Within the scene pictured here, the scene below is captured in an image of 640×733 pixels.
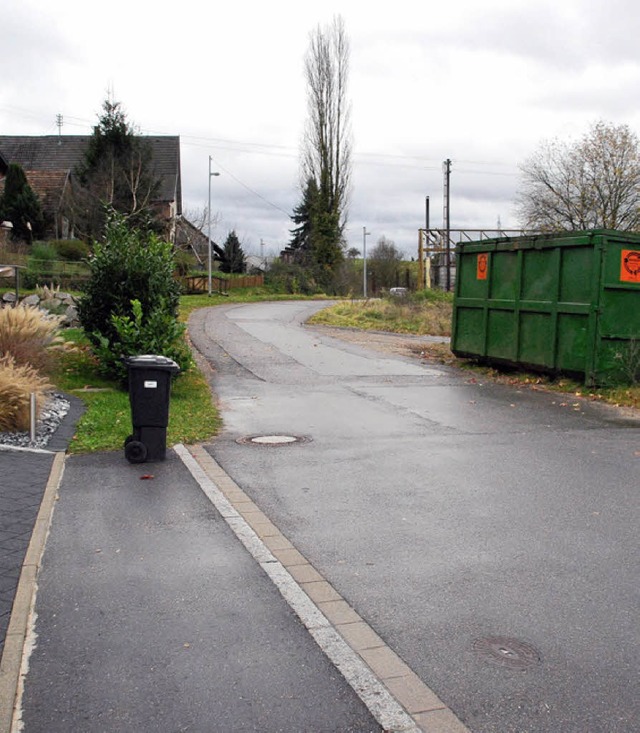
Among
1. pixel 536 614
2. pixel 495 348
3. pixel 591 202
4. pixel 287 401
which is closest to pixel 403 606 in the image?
pixel 536 614

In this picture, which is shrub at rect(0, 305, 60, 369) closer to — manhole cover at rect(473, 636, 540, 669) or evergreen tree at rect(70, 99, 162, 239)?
manhole cover at rect(473, 636, 540, 669)

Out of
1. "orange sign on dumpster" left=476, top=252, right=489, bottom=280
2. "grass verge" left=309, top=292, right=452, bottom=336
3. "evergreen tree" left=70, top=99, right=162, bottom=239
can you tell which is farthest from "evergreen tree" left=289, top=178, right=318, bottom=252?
"orange sign on dumpster" left=476, top=252, right=489, bottom=280

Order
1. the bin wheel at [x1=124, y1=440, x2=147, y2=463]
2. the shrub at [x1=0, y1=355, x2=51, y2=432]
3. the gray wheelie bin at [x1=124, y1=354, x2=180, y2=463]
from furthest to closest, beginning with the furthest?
1. the shrub at [x1=0, y1=355, x2=51, y2=432]
2. the gray wheelie bin at [x1=124, y1=354, x2=180, y2=463]
3. the bin wheel at [x1=124, y1=440, x2=147, y2=463]

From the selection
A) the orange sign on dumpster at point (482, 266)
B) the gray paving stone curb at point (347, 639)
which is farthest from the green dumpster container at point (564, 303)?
the gray paving stone curb at point (347, 639)

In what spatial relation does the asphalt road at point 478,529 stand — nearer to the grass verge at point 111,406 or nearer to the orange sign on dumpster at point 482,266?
the grass verge at point 111,406

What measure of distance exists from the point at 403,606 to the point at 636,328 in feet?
32.7

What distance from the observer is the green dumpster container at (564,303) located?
12945mm

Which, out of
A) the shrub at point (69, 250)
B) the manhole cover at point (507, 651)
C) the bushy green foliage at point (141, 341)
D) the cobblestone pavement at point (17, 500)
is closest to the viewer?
the manhole cover at point (507, 651)

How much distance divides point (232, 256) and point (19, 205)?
2501 cm

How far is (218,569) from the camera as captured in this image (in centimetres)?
513

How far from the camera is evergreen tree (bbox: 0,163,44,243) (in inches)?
1491

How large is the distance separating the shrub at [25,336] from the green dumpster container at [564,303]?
807cm

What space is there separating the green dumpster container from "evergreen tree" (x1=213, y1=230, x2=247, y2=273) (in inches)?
1857

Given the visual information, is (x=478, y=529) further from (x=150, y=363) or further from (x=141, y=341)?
(x=141, y=341)
